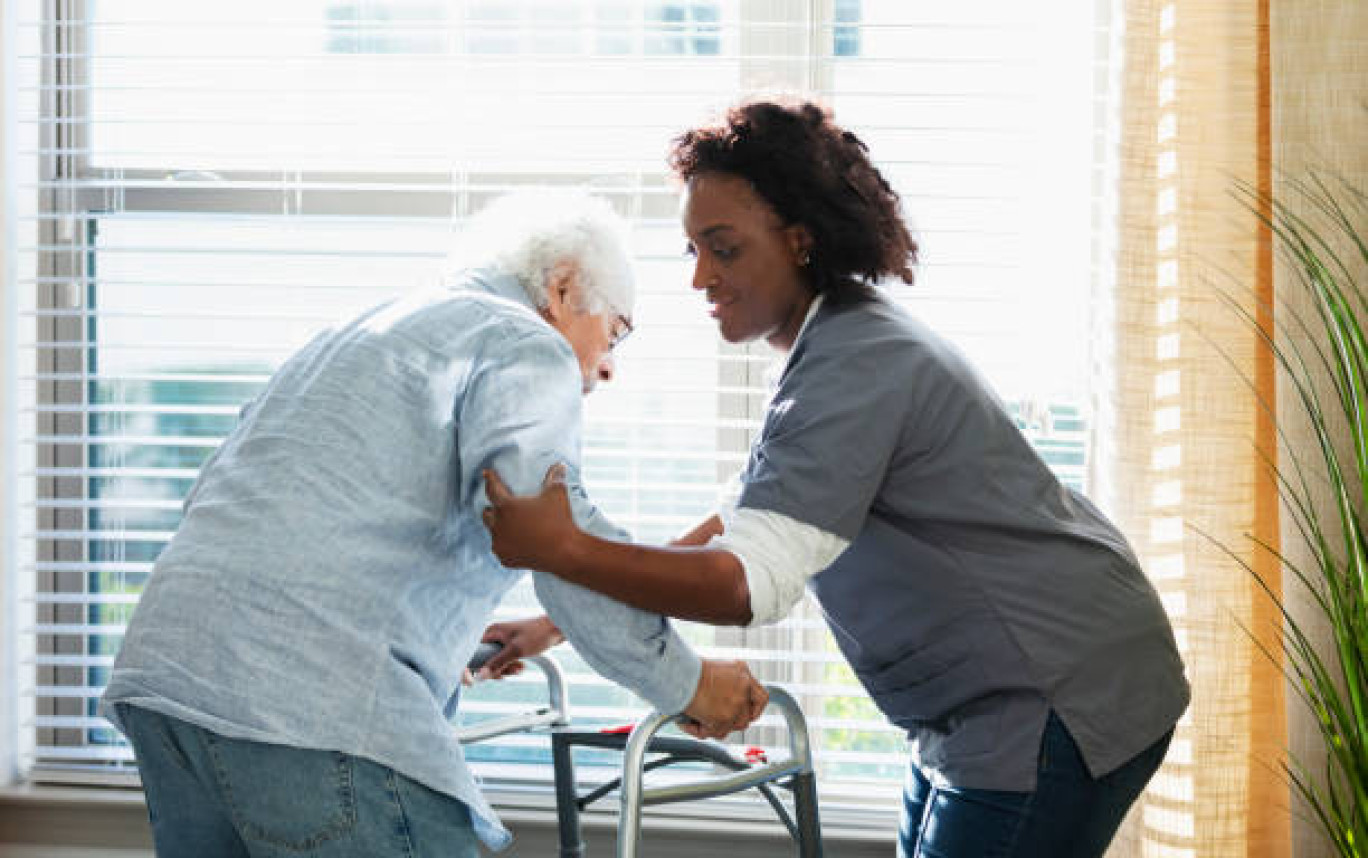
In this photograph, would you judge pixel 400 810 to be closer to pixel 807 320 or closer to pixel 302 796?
pixel 302 796

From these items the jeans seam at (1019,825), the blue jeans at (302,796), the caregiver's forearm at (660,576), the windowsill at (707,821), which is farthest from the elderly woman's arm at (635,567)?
the windowsill at (707,821)

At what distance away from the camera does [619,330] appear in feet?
5.73

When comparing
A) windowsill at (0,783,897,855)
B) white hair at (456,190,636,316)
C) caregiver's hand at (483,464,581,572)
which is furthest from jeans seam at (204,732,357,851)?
windowsill at (0,783,897,855)

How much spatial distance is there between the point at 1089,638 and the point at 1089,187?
1214 mm

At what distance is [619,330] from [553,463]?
406 mm

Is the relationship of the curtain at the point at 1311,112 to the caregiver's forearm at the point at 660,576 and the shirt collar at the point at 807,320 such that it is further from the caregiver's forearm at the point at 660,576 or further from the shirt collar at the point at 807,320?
the caregiver's forearm at the point at 660,576

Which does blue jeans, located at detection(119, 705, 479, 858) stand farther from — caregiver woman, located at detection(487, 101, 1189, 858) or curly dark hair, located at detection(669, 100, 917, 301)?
curly dark hair, located at detection(669, 100, 917, 301)

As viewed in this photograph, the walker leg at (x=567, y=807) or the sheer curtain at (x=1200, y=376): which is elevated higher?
the sheer curtain at (x=1200, y=376)

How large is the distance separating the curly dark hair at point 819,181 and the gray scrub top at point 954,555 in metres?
0.09

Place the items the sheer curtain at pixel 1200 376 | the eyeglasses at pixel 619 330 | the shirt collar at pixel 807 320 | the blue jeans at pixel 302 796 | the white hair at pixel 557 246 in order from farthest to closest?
1. the sheer curtain at pixel 1200 376
2. the eyeglasses at pixel 619 330
3. the white hair at pixel 557 246
4. the shirt collar at pixel 807 320
5. the blue jeans at pixel 302 796

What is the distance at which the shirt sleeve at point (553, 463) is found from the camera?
135 centimetres

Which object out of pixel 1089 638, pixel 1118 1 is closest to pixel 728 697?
pixel 1089 638

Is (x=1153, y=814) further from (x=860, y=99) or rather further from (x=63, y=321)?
(x=63, y=321)

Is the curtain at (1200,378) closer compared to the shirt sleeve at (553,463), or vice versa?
the shirt sleeve at (553,463)
